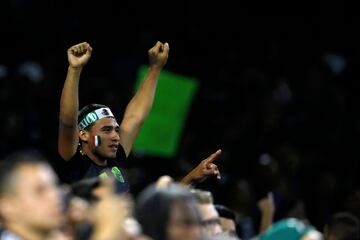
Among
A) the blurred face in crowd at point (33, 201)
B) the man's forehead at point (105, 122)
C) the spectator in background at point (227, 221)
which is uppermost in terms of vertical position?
the blurred face in crowd at point (33, 201)

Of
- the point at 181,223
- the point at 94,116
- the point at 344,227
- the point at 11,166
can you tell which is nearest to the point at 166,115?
the point at 344,227

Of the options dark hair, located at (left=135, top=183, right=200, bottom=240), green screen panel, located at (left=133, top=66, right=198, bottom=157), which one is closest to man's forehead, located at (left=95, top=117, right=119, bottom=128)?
dark hair, located at (left=135, top=183, right=200, bottom=240)

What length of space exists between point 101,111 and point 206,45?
550 centimetres

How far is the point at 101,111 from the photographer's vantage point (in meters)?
8.02

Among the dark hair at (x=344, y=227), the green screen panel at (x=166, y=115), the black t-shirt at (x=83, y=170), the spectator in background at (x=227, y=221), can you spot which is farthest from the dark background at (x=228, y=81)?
the spectator in background at (x=227, y=221)

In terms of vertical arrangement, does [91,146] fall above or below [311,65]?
above

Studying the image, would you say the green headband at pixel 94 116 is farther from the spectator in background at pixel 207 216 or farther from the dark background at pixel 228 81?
the dark background at pixel 228 81

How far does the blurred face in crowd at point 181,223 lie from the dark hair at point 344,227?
3.48 metres

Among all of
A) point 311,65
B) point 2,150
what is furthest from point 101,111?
point 311,65

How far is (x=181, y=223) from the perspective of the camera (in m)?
5.77

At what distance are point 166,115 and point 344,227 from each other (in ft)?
7.99

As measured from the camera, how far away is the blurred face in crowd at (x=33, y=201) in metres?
5.34

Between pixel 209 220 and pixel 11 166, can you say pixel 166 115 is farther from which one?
pixel 11 166

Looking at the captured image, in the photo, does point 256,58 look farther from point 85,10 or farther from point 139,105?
point 139,105
